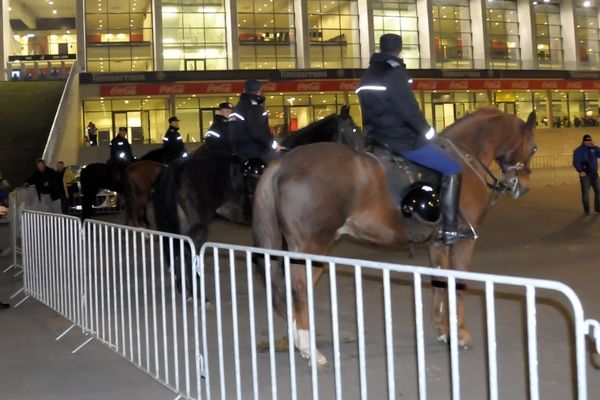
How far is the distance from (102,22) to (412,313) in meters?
47.7

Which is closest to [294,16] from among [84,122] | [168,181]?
[84,122]

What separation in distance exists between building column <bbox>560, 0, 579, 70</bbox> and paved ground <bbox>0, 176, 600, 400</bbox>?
165ft

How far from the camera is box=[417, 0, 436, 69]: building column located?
56812 mm

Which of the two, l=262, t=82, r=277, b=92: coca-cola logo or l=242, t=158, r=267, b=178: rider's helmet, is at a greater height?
l=262, t=82, r=277, b=92: coca-cola logo

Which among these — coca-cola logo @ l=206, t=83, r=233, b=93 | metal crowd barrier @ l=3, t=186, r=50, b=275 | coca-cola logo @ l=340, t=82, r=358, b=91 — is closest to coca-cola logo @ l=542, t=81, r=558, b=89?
coca-cola logo @ l=340, t=82, r=358, b=91

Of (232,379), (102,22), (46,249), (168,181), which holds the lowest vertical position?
(232,379)

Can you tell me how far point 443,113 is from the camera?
182 ft

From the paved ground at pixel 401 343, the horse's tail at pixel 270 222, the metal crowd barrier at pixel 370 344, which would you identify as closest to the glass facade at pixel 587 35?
the paved ground at pixel 401 343

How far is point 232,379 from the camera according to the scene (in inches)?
243

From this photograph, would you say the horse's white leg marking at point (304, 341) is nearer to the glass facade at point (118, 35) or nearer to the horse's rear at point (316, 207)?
the horse's rear at point (316, 207)

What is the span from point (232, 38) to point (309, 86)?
895 cm

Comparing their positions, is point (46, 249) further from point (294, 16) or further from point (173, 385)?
point (294, 16)

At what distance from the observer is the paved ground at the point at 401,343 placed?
6008 mm

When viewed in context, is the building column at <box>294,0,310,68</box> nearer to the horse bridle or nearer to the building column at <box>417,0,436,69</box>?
the building column at <box>417,0,436,69</box>
